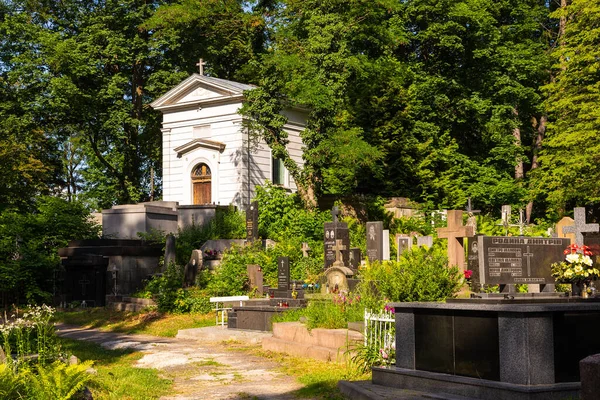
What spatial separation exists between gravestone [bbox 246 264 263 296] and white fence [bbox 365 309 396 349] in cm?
1054

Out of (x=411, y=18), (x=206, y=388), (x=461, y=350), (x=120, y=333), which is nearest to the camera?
(x=461, y=350)

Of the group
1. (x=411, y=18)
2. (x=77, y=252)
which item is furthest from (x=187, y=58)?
(x=77, y=252)

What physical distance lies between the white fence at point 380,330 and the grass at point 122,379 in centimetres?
283

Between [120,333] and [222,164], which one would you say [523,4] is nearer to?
[222,164]

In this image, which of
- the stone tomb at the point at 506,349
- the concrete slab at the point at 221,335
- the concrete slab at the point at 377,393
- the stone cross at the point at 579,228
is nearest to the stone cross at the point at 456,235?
the stone cross at the point at 579,228

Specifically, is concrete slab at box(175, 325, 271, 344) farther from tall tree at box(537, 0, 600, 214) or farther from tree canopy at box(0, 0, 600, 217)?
tall tree at box(537, 0, 600, 214)

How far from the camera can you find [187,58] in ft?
123

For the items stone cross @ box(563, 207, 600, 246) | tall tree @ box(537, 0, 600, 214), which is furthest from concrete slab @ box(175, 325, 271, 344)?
tall tree @ box(537, 0, 600, 214)

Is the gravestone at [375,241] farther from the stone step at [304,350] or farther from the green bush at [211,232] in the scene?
the green bush at [211,232]

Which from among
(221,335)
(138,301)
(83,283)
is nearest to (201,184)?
(83,283)

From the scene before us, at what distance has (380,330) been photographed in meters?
10.3

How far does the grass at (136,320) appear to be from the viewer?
18917mm

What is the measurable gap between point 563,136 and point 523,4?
1062 centimetres

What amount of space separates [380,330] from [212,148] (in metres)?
23.1
